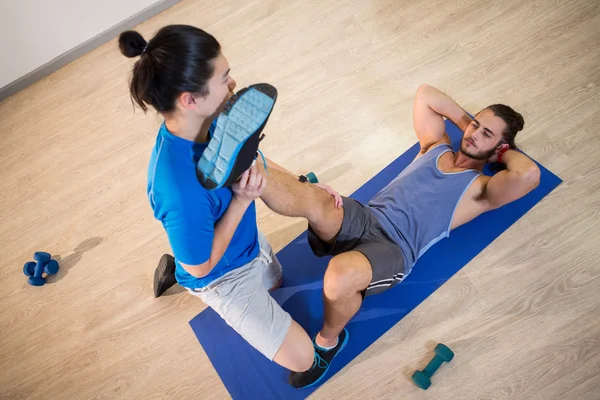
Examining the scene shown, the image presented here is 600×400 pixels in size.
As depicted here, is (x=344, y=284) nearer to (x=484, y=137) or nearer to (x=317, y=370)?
(x=317, y=370)

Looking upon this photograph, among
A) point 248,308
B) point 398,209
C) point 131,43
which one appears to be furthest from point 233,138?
point 398,209

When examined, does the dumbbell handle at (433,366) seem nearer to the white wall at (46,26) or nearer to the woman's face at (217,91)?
the woman's face at (217,91)

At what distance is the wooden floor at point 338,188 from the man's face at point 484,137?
37 centimetres

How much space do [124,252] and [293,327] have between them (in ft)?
3.12

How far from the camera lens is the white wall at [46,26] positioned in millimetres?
2324

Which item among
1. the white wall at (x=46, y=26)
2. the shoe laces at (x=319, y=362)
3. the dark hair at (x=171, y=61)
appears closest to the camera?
the dark hair at (x=171, y=61)

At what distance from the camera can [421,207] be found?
1.68m

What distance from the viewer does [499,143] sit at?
1.73 metres

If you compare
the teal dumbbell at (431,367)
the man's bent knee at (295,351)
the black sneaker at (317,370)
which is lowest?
the black sneaker at (317,370)

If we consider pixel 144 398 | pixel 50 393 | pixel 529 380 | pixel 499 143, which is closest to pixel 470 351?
pixel 529 380

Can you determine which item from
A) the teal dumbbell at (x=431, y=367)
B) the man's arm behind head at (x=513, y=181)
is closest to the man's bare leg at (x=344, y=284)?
the teal dumbbell at (x=431, y=367)

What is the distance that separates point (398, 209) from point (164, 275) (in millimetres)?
966

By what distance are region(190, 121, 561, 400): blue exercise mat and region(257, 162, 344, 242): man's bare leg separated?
0.32 meters

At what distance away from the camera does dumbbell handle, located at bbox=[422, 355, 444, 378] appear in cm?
158
